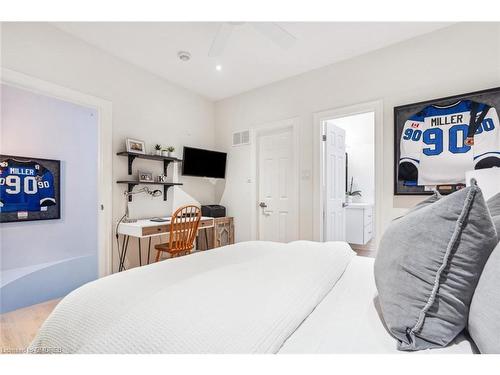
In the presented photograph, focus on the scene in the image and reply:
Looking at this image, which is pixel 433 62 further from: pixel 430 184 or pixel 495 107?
pixel 430 184

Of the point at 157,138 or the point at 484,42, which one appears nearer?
the point at 484,42

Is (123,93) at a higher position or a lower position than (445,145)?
higher

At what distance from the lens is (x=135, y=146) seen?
3.05 m

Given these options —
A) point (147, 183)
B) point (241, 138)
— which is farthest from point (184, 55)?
point (147, 183)

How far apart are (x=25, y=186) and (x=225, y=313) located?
3.86 m

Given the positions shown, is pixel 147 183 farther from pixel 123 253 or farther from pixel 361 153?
pixel 361 153

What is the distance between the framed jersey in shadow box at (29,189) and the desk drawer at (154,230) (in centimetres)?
185

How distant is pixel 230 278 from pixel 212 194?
10.6 feet

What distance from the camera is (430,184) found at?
7.82 ft

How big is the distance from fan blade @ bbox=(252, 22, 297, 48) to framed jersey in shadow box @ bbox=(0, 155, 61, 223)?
3319 mm

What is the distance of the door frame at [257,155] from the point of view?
3322 mm

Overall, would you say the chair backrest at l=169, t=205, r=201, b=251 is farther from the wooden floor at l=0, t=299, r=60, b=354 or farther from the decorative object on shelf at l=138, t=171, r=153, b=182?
the wooden floor at l=0, t=299, r=60, b=354

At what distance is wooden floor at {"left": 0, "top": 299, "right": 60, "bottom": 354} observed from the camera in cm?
174
